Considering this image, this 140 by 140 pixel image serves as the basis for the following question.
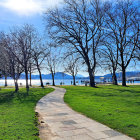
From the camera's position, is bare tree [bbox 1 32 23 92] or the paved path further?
bare tree [bbox 1 32 23 92]

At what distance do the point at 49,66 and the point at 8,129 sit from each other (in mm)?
39115

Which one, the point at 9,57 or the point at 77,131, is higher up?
the point at 9,57

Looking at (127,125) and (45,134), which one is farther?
(127,125)

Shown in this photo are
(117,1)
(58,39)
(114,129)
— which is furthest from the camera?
(58,39)

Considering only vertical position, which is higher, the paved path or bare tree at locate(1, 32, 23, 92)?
bare tree at locate(1, 32, 23, 92)

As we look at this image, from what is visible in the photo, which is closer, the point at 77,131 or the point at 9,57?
the point at 77,131

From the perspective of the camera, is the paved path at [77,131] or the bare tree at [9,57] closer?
the paved path at [77,131]

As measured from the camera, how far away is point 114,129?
16.6 feet

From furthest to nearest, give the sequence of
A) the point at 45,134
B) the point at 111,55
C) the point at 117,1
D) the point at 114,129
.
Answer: the point at 111,55, the point at 117,1, the point at 114,129, the point at 45,134

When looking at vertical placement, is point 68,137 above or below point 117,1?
below

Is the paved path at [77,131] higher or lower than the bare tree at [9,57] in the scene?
lower

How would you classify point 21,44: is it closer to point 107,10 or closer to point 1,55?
point 1,55

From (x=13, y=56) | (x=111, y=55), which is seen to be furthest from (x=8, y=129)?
(x=111, y=55)

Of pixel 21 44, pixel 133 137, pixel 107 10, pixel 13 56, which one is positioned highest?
pixel 107 10
